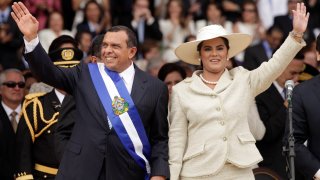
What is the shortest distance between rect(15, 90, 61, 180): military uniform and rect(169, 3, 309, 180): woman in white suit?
171 centimetres

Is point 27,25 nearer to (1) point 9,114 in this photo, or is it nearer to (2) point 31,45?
(2) point 31,45

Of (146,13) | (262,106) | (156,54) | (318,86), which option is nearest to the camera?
(318,86)

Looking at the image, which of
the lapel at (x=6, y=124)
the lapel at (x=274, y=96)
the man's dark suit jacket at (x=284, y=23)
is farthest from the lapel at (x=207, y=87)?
the man's dark suit jacket at (x=284, y=23)

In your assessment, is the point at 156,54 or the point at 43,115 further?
the point at 156,54

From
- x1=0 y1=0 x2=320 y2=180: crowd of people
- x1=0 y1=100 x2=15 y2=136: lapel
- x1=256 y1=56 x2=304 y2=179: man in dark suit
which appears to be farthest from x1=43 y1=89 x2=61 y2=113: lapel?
x1=256 y1=56 x2=304 y2=179: man in dark suit

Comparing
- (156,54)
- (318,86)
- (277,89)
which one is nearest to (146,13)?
(156,54)

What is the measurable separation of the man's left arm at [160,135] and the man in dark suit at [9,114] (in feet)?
8.56

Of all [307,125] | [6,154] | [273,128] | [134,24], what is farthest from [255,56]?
[307,125]

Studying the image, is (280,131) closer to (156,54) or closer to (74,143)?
(74,143)

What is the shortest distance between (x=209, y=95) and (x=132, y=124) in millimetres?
713

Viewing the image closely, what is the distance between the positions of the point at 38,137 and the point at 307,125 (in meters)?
2.74

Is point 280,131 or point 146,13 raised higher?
point 146,13

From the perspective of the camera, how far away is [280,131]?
1007cm

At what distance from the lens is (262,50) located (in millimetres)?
14219
